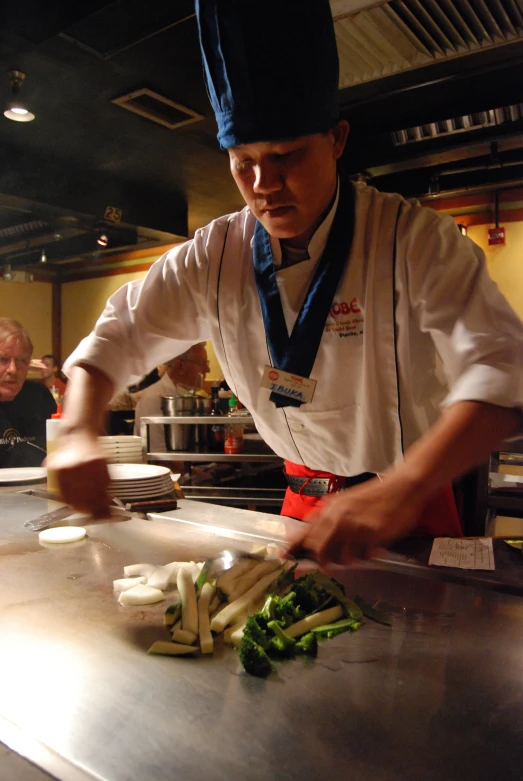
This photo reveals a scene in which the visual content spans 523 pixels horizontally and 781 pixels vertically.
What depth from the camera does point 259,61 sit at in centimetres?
116

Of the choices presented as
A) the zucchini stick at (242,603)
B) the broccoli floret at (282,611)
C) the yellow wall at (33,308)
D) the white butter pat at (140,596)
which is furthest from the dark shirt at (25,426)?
the yellow wall at (33,308)

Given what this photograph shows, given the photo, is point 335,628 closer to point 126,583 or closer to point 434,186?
point 126,583

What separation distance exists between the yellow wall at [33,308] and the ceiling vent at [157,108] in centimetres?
592

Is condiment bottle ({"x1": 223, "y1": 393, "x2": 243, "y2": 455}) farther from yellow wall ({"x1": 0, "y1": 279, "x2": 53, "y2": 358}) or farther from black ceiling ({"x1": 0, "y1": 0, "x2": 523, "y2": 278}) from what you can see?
yellow wall ({"x1": 0, "y1": 279, "x2": 53, "y2": 358})

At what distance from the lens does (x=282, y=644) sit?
32.0 inches

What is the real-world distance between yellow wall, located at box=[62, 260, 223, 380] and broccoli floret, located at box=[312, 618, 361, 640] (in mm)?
7734

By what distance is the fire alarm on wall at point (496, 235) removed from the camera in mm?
Answer: 4801

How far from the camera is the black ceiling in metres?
2.24

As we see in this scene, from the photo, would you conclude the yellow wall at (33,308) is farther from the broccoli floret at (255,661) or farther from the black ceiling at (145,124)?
the broccoli floret at (255,661)

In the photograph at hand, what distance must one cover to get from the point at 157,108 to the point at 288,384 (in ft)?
8.02

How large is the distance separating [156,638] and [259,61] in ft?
3.52

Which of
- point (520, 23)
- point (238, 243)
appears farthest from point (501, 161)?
point (238, 243)

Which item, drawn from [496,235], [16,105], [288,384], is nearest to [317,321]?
[288,384]

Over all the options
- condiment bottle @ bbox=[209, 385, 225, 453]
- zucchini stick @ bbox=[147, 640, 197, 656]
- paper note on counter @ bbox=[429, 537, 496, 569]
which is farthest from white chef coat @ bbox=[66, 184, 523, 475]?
condiment bottle @ bbox=[209, 385, 225, 453]
